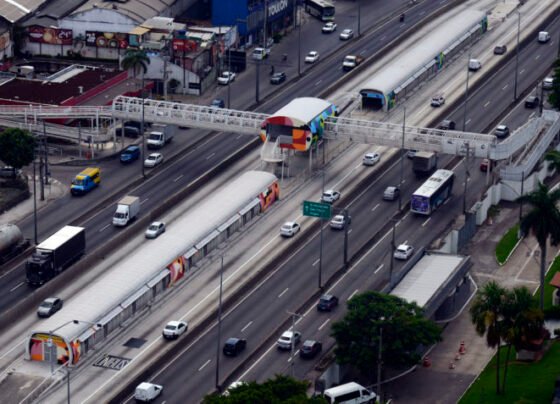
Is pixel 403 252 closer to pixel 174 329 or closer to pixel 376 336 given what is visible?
pixel 376 336

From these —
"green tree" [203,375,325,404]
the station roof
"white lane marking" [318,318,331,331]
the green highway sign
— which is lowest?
"white lane marking" [318,318,331,331]

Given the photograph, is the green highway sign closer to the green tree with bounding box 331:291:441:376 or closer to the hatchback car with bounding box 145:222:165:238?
the hatchback car with bounding box 145:222:165:238

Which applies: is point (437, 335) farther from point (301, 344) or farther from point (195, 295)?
point (195, 295)

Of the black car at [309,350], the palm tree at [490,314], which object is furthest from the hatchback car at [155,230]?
the palm tree at [490,314]

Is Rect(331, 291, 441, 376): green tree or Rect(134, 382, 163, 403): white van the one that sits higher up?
Rect(331, 291, 441, 376): green tree

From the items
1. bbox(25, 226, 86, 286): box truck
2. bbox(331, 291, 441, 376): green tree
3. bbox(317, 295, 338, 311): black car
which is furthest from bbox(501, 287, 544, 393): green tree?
bbox(25, 226, 86, 286): box truck

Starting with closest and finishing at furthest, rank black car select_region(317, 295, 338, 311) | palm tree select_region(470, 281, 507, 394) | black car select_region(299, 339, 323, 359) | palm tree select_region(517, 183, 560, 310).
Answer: palm tree select_region(470, 281, 507, 394) < black car select_region(299, 339, 323, 359) < palm tree select_region(517, 183, 560, 310) < black car select_region(317, 295, 338, 311)
